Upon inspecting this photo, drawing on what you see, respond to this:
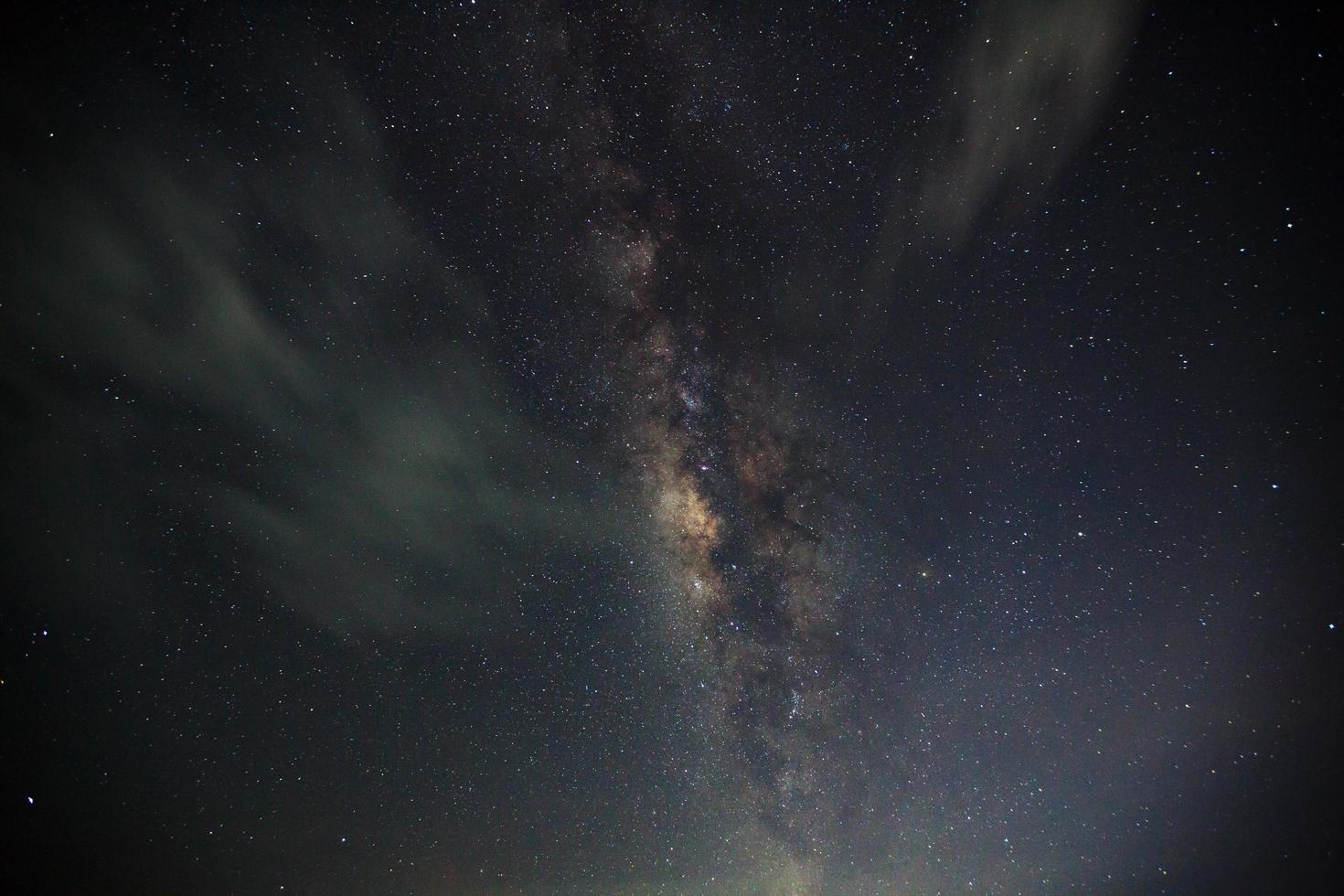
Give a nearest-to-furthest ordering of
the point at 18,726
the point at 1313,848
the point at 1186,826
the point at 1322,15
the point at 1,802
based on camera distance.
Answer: the point at 1322,15 → the point at 1313,848 → the point at 1186,826 → the point at 18,726 → the point at 1,802

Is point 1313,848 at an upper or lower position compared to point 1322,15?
lower

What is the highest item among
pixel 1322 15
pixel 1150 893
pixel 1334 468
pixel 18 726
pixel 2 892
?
pixel 1322 15

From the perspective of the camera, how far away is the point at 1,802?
17.6 metres

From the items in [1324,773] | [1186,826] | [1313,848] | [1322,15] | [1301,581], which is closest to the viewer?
[1322,15]

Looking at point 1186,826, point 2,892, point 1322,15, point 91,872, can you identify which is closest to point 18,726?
point 2,892

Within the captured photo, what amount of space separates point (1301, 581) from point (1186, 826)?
25.2 feet

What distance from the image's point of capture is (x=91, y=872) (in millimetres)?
18891

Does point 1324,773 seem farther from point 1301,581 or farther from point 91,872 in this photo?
point 91,872

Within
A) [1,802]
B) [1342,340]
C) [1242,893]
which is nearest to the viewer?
[1342,340]

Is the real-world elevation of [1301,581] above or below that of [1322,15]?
below

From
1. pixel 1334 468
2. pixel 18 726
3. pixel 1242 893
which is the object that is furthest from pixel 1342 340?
pixel 18 726

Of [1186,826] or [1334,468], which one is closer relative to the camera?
[1334,468]

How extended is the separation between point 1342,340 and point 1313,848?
1048 centimetres

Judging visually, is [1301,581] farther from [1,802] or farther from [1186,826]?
[1,802]
